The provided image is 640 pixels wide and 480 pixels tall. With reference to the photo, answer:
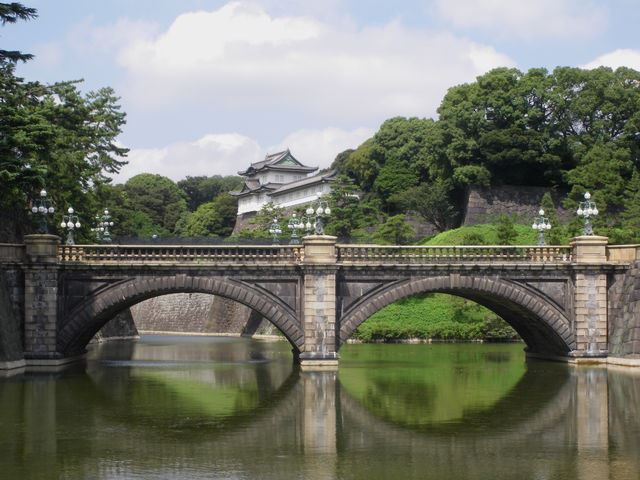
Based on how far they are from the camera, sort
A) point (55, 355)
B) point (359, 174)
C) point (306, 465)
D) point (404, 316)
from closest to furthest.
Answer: point (306, 465)
point (55, 355)
point (404, 316)
point (359, 174)

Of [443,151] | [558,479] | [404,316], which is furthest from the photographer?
[443,151]

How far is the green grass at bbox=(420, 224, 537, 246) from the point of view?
224 feet

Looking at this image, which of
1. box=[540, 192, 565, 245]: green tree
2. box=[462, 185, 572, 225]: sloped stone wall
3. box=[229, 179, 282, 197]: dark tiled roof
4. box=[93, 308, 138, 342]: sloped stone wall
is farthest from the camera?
box=[229, 179, 282, 197]: dark tiled roof

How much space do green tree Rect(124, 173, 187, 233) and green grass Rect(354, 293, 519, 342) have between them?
61.2 meters

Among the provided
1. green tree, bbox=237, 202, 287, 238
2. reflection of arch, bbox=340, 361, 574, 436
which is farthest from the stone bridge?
green tree, bbox=237, 202, 287, 238

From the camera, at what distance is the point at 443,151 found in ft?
247

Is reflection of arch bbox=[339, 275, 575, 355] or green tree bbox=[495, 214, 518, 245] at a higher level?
green tree bbox=[495, 214, 518, 245]

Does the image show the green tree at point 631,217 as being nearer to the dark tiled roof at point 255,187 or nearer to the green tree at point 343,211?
the green tree at point 343,211

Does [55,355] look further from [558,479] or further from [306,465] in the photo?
[558,479]

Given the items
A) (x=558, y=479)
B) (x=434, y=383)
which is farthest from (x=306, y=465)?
(x=434, y=383)

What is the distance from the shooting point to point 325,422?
26.0m

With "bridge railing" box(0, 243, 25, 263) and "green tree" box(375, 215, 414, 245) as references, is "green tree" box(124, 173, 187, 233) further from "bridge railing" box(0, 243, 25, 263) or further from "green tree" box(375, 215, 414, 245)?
"bridge railing" box(0, 243, 25, 263)

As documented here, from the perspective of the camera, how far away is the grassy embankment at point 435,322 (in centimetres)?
5909

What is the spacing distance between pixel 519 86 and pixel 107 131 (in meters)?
31.1
